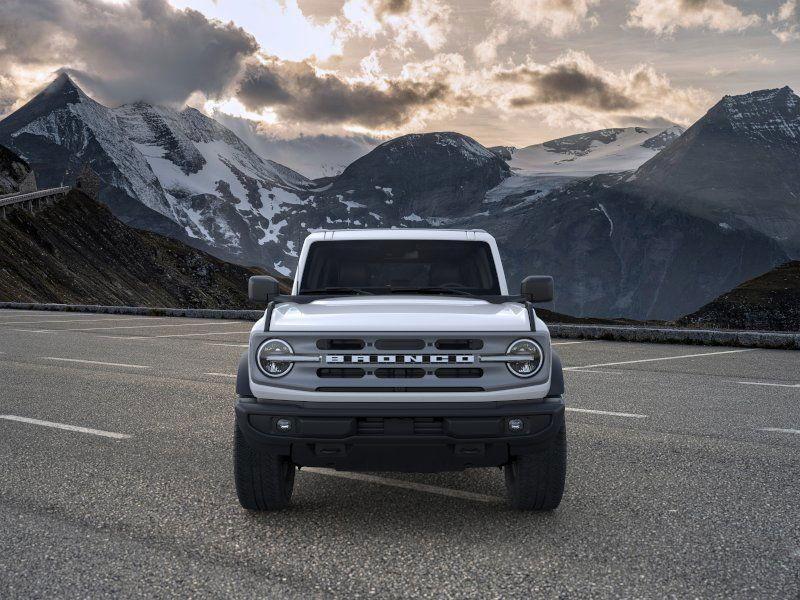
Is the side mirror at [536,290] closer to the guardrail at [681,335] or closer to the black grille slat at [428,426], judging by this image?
the black grille slat at [428,426]

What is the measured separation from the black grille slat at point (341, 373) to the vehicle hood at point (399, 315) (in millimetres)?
232

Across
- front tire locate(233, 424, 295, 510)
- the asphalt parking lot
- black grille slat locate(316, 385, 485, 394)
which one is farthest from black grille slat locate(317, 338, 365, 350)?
the asphalt parking lot

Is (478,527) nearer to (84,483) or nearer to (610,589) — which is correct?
(610,589)

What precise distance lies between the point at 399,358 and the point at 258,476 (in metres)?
1.09

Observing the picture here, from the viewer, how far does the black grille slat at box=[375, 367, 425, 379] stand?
4.41m

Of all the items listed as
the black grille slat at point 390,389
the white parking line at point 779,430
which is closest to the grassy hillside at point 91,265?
the white parking line at point 779,430

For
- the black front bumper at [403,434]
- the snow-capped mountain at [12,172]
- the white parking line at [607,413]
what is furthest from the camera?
the snow-capped mountain at [12,172]

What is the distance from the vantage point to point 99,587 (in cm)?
365

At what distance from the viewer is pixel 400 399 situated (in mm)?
4340

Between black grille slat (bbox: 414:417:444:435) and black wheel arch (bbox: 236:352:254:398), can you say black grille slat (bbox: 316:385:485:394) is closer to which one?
black grille slat (bbox: 414:417:444:435)

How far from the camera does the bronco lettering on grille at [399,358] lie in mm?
4414

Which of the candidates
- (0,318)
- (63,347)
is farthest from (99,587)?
(0,318)

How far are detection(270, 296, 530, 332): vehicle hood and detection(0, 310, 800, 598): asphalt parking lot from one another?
1.14 m

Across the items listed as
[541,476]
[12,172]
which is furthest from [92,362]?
[12,172]
